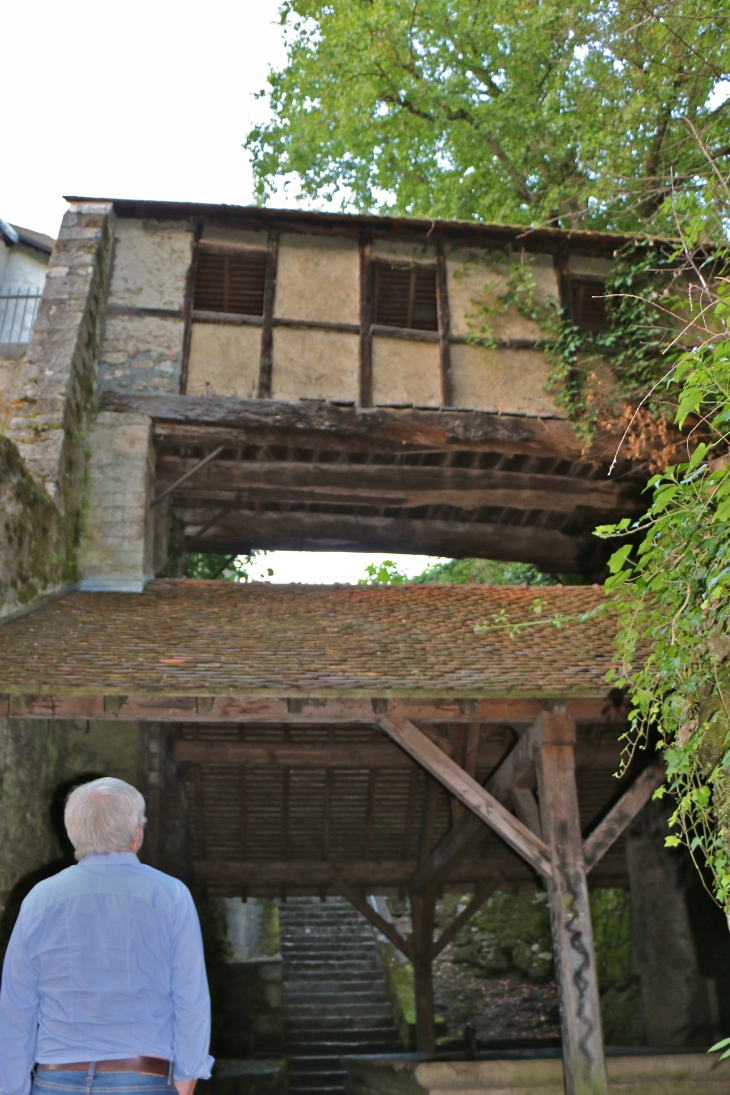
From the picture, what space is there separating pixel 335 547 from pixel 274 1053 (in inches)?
219

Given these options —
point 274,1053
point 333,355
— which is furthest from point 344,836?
point 333,355

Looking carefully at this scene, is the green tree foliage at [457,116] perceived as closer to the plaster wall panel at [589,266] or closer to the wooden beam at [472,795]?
the plaster wall panel at [589,266]

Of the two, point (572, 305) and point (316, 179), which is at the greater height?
point (316, 179)

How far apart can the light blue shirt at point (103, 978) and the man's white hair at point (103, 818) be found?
0.05m

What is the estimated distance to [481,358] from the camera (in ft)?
31.9

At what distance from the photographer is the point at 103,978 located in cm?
244

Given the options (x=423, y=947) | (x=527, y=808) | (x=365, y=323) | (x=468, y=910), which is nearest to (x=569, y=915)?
(x=527, y=808)

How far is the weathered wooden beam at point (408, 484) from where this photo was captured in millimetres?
9453

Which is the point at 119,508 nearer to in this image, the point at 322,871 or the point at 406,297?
the point at 406,297

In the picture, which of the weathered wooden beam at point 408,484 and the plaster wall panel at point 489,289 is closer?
the weathered wooden beam at point 408,484

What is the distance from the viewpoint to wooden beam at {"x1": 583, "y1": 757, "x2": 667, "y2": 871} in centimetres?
589

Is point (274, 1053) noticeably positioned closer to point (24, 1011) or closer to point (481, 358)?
point (481, 358)

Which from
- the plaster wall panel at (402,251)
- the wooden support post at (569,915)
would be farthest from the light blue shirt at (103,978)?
the plaster wall panel at (402,251)

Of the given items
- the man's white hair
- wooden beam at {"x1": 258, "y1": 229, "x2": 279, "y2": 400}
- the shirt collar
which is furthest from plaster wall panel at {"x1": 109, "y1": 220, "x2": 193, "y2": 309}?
the shirt collar
